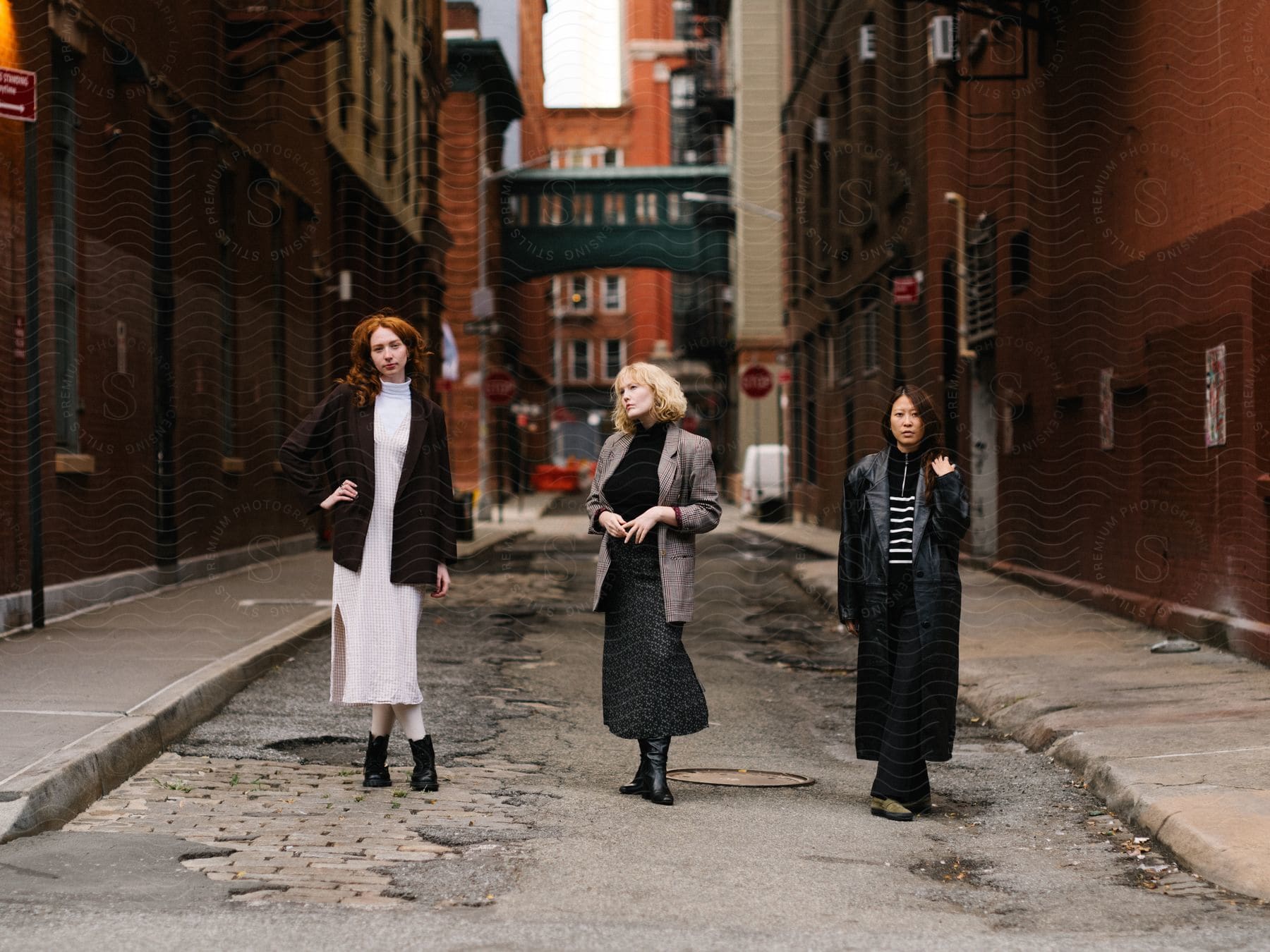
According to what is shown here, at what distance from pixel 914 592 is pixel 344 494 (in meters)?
2.20

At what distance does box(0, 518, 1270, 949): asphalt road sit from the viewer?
4348 millimetres

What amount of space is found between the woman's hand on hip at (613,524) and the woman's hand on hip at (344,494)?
0.97 meters

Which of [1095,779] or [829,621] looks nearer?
[1095,779]

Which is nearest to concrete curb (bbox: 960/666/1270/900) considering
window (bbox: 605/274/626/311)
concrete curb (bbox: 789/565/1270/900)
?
concrete curb (bbox: 789/565/1270/900)

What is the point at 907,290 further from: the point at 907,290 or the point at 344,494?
the point at 344,494

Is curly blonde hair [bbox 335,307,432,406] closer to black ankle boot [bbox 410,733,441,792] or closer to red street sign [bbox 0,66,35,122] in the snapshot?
black ankle boot [bbox 410,733,441,792]

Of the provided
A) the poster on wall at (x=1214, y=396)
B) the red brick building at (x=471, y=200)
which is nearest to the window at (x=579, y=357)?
the red brick building at (x=471, y=200)

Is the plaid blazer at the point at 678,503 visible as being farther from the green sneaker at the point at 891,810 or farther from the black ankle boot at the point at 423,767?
the green sneaker at the point at 891,810

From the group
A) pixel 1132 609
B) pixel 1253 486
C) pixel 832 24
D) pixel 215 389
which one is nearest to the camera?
pixel 1253 486

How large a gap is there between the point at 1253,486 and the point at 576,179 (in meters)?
39.4

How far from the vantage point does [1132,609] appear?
11781 millimetres

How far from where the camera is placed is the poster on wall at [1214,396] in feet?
32.7

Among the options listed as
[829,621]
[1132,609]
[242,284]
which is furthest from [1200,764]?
[242,284]

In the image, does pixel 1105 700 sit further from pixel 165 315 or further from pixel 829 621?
pixel 165 315
